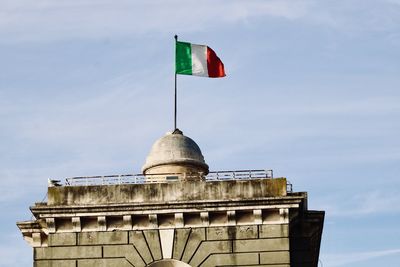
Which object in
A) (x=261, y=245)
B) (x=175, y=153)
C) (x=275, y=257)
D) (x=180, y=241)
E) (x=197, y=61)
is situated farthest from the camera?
(x=197, y=61)

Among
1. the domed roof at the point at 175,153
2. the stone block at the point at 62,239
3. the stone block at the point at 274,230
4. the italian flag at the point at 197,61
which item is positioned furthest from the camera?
the italian flag at the point at 197,61

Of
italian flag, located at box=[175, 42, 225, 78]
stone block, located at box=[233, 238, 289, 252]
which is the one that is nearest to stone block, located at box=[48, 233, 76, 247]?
stone block, located at box=[233, 238, 289, 252]

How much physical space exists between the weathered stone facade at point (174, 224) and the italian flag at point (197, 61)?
622 centimetres

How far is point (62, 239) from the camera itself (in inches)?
1821

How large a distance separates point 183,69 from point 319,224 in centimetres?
870

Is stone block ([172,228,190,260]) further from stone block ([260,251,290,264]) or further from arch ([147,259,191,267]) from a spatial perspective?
stone block ([260,251,290,264])

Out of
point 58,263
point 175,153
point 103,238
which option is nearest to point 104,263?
point 103,238

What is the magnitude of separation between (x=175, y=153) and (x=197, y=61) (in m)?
4.59

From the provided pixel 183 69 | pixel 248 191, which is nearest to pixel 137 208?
pixel 248 191

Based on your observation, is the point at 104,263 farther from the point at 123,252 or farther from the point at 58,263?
the point at 58,263

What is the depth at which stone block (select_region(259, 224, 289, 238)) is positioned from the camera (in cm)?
4581

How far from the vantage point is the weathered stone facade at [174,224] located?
45.7m

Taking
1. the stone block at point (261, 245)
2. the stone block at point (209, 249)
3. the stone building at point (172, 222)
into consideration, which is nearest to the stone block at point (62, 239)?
the stone building at point (172, 222)

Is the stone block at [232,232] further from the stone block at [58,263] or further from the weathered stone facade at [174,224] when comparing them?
the stone block at [58,263]
